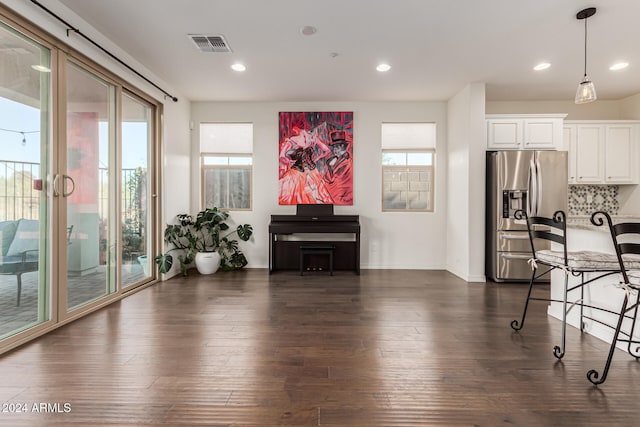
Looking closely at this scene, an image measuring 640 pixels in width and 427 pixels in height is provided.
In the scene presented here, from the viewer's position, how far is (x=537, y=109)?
5.02 meters

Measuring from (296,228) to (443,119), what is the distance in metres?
2.84

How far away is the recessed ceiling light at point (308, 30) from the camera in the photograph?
292 cm

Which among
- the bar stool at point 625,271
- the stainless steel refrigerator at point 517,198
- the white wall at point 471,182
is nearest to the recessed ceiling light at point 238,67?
the white wall at point 471,182

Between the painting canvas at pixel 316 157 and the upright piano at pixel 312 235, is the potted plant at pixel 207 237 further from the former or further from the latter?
the painting canvas at pixel 316 157

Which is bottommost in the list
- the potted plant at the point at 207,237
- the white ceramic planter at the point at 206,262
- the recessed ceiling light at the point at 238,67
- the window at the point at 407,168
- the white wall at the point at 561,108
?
the white ceramic planter at the point at 206,262

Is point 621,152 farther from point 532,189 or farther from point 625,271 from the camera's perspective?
point 625,271

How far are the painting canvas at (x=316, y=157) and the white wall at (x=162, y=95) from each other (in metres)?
1.46

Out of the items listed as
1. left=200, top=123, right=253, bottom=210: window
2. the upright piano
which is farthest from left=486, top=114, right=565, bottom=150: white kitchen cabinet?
left=200, top=123, right=253, bottom=210: window

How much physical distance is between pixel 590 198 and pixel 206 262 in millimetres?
5788

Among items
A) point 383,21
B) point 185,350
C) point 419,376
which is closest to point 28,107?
point 185,350

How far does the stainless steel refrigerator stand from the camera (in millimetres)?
4117

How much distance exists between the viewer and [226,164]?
524 cm

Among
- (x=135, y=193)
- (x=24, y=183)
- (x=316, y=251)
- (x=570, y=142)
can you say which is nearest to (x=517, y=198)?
(x=570, y=142)

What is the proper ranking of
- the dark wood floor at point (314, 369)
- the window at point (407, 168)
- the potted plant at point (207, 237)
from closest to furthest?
the dark wood floor at point (314, 369) → the potted plant at point (207, 237) → the window at point (407, 168)
